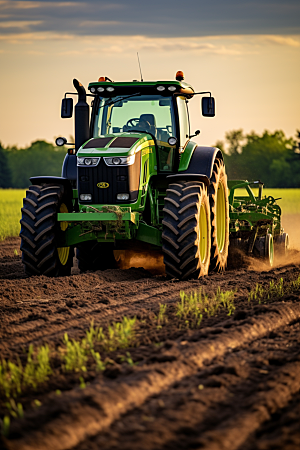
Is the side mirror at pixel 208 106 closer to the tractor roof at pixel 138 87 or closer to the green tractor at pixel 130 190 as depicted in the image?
the green tractor at pixel 130 190

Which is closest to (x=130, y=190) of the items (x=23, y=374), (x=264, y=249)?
(x=264, y=249)

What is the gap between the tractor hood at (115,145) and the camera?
31.2ft

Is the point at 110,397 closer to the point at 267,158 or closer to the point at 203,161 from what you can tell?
the point at 203,161

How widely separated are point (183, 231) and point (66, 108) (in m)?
2.85

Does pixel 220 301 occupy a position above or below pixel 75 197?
below

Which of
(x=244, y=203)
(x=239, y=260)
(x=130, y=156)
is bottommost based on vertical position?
(x=239, y=260)

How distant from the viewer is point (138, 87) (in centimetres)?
1048

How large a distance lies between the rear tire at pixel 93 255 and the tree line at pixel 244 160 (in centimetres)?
5692

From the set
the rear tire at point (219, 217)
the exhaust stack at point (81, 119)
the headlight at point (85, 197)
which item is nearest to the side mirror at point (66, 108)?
the exhaust stack at point (81, 119)

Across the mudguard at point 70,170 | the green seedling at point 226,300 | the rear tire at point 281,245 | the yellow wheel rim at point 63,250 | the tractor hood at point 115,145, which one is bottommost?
the rear tire at point 281,245

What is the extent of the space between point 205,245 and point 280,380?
558 centimetres

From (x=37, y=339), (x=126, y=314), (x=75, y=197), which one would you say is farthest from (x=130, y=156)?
(x=37, y=339)

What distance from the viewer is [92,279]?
9742mm

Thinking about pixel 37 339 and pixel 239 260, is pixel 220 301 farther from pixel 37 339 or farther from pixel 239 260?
pixel 239 260
